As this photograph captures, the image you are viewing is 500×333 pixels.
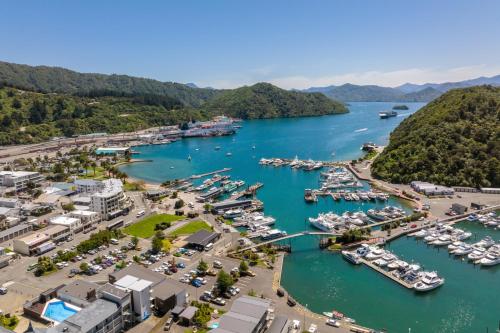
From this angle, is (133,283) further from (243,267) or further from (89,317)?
(243,267)

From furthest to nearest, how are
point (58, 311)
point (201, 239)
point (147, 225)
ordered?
point (147, 225), point (201, 239), point (58, 311)

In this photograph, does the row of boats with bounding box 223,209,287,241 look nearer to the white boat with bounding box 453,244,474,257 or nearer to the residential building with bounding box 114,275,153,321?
the residential building with bounding box 114,275,153,321

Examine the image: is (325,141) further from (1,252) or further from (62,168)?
(1,252)

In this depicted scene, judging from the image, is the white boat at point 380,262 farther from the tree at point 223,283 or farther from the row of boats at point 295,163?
the row of boats at point 295,163

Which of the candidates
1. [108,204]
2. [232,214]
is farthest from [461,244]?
[108,204]

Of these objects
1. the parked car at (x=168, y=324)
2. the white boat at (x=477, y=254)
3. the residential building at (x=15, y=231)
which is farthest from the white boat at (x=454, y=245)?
the residential building at (x=15, y=231)
